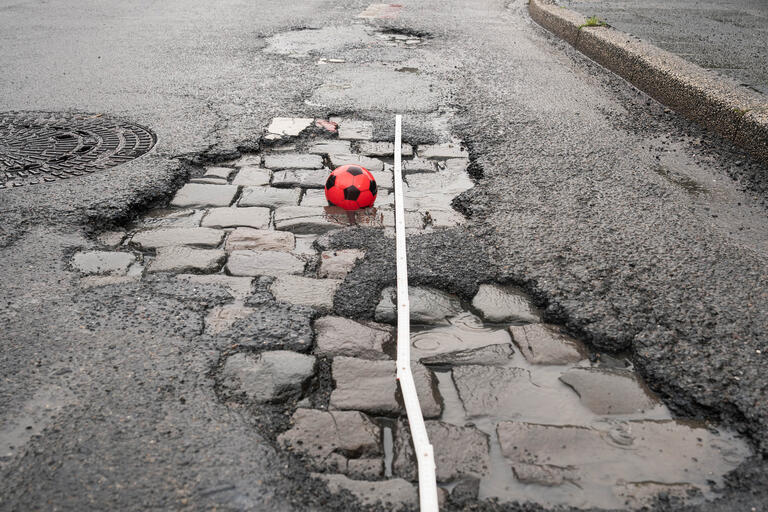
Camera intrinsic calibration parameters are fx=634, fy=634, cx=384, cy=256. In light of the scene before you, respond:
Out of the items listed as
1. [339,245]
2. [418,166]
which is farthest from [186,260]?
[418,166]

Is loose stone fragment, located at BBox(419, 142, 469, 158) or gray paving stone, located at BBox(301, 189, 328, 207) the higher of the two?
loose stone fragment, located at BBox(419, 142, 469, 158)

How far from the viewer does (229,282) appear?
291 cm

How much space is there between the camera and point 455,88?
590 centimetres

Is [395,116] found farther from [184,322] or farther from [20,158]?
[184,322]

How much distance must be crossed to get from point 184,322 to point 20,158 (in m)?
2.35

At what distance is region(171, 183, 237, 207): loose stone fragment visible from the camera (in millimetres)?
3699

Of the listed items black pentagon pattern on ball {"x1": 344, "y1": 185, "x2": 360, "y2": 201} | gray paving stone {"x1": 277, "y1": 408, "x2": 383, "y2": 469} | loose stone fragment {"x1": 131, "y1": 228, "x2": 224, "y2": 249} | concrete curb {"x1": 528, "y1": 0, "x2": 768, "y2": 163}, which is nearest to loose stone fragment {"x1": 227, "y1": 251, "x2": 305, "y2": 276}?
loose stone fragment {"x1": 131, "y1": 228, "x2": 224, "y2": 249}

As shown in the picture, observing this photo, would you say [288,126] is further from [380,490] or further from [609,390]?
[380,490]

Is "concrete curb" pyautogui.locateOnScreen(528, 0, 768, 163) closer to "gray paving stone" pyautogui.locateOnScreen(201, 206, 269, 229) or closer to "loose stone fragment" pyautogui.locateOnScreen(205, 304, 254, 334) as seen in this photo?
"gray paving stone" pyautogui.locateOnScreen(201, 206, 269, 229)

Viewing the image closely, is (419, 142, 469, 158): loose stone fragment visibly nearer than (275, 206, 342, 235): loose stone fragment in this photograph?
No

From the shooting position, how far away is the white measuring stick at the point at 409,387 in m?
1.86

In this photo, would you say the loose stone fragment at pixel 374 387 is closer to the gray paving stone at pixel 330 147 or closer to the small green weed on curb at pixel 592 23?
the gray paving stone at pixel 330 147

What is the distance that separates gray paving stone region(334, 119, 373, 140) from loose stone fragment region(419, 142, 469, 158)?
46 centimetres

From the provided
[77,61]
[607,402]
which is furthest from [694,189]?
[77,61]
